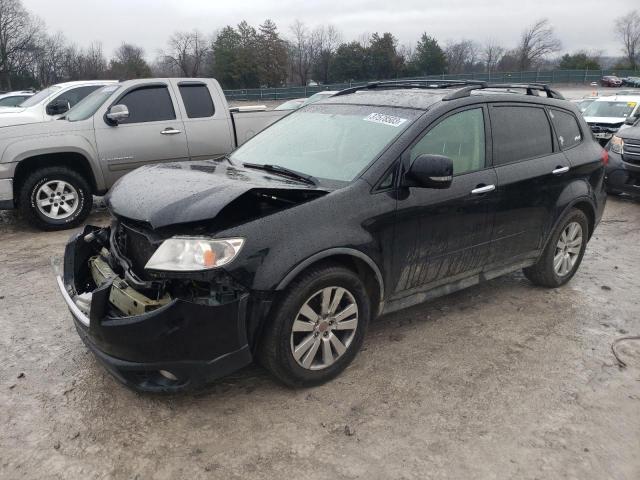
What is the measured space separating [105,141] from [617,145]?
27.1 feet

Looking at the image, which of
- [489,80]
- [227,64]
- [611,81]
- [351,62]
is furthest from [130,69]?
[611,81]

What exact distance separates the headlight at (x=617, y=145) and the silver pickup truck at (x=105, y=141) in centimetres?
614

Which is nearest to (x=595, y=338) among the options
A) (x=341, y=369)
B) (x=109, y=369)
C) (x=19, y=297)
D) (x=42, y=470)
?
(x=341, y=369)

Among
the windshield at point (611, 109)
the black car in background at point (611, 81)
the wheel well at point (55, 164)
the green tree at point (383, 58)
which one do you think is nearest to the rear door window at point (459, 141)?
the wheel well at point (55, 164)

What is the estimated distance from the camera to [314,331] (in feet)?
10.5

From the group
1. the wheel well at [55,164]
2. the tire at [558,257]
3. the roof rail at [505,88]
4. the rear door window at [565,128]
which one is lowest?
the tire at [558,257]

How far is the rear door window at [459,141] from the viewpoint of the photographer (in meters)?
3.71

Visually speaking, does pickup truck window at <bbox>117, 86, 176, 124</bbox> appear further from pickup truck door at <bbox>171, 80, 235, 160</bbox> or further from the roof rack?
the roof rack

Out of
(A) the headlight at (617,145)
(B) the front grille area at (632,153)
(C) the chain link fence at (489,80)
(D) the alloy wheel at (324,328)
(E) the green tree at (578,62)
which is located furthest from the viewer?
(E) the green tree at (578,62)

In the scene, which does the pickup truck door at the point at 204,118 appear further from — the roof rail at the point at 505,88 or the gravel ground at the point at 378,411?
the roof rail at the point at 505,88

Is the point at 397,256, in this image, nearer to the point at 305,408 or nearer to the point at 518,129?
the point at 305,408

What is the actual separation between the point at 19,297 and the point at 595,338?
4.77 meters

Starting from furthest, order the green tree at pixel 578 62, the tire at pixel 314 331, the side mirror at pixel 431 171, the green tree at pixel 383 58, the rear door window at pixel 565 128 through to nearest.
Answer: the green tree at pixel 578 62, the green tree at pixel 383 58, the rear door window at pixel 565 128, the side mirror at pixel 431 171, the tire at pixel 314 331

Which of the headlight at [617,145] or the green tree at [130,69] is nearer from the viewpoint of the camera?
the headlight at [617,145]
